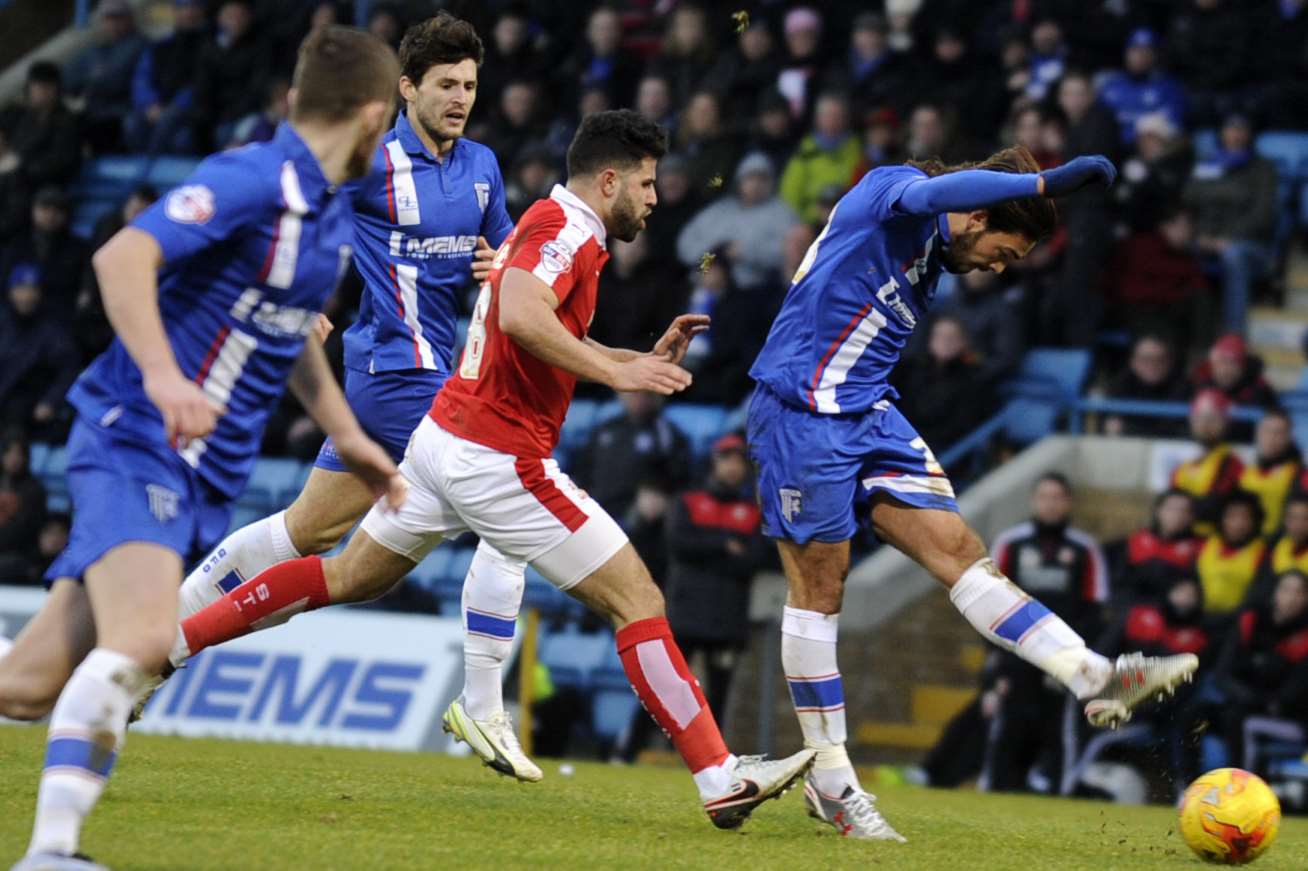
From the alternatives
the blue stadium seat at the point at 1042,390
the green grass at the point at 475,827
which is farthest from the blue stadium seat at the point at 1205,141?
the green grass at the point at 475,827

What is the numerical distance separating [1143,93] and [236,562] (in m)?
9.64

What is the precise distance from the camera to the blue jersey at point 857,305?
24.5 feet

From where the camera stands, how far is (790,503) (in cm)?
743

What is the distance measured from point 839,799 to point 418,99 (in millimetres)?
3312

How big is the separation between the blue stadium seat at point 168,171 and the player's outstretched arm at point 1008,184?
13.6 meters

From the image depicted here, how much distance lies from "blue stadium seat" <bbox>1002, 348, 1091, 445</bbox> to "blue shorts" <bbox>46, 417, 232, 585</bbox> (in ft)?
32.8

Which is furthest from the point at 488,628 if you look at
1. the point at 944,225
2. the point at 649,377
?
the point at 944,225

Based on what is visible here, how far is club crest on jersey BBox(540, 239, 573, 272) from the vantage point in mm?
6926

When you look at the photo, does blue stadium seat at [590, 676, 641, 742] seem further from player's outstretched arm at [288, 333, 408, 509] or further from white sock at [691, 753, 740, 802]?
player's outstretched arm at [288, 333, 408, 509]

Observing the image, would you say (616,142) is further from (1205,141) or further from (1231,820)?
(1205,141)

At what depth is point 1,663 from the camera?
5.66 meters

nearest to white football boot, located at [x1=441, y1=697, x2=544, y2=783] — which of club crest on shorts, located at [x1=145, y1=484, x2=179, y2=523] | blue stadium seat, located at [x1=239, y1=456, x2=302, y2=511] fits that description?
club crest on shorts, located at [x1=145, y1=484, x2=179, y2=523]

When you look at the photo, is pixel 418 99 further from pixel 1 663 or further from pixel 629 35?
pixel 629 35

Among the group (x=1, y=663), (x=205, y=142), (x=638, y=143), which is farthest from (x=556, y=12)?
(x=1, y=663)
